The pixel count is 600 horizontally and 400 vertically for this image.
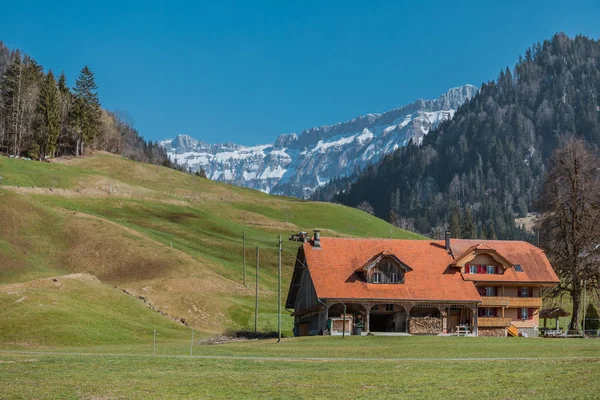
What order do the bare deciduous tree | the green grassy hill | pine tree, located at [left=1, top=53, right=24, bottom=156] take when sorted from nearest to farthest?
the bare deciduous tree
the green grassy hill
pine tree, located at [left=1, top=53, right=24, bottom=156]

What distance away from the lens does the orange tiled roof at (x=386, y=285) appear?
2948 inches

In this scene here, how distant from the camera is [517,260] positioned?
8375 cm

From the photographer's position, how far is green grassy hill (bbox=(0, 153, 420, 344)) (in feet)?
315

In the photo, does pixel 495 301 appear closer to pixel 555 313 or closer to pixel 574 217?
pixel 555 313

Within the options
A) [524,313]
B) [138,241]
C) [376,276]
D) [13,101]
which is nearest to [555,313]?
[524,313]

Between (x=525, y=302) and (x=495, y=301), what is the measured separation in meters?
3.90

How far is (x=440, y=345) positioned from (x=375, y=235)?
450 feet

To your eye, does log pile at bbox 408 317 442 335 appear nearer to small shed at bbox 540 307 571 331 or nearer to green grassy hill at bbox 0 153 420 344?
small shed at bbox 540 307 571 331

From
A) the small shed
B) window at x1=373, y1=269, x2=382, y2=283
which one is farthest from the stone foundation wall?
window at x1=373, y1=269, x2=382, y2=283

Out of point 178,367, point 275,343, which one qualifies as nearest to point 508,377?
point 178,367

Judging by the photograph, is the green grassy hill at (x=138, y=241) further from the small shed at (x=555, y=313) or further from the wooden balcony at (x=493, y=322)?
the small shed at (x=555, y=313)

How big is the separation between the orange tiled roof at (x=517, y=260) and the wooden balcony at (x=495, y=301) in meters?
1.90

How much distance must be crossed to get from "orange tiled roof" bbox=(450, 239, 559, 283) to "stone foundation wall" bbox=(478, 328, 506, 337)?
5155 millimetres

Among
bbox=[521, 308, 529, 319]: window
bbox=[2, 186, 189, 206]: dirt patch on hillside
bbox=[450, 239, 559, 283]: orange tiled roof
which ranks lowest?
bbox=[521, 308, 529, 319]: window
